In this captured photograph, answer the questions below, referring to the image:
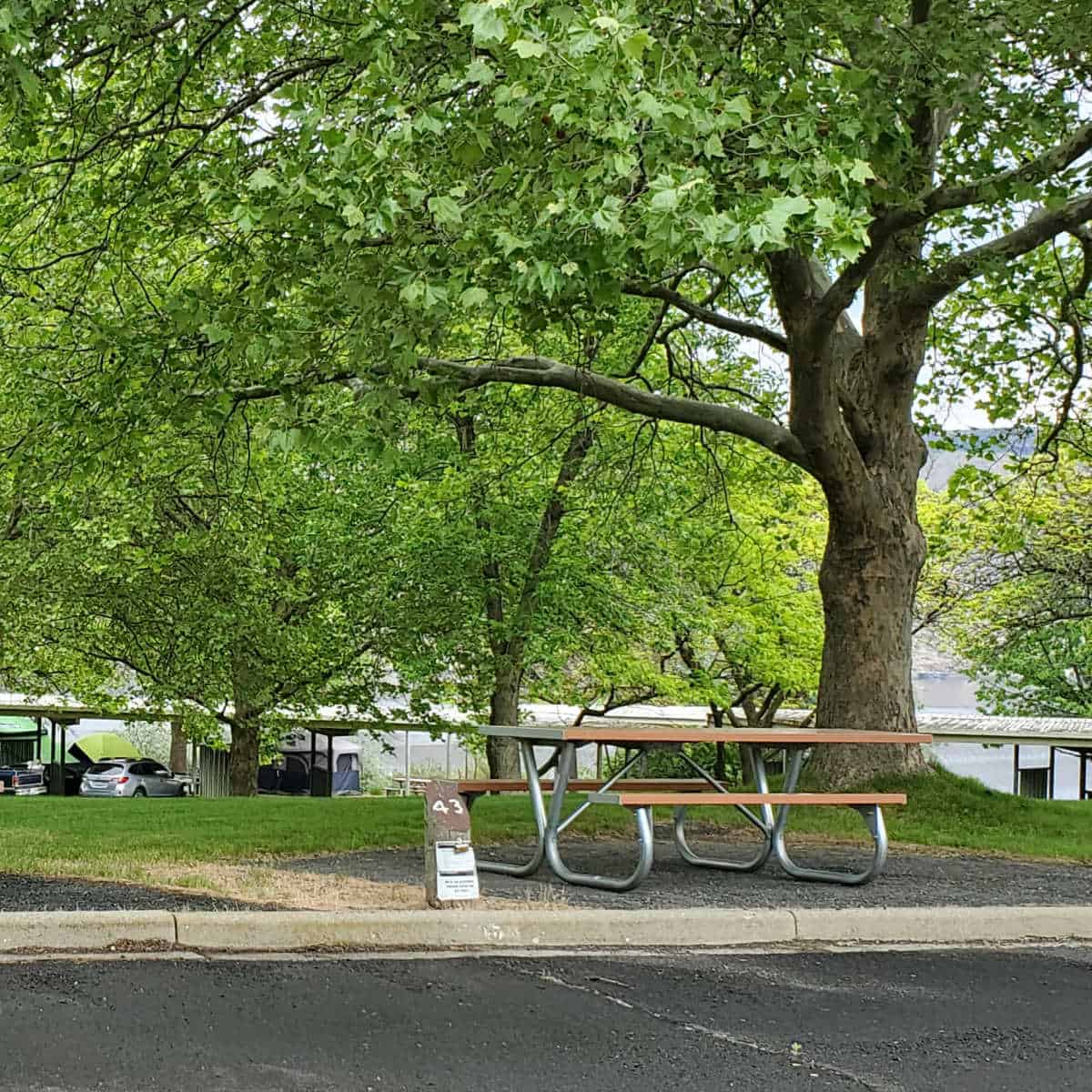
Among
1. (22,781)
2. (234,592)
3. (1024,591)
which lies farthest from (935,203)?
(22,781)

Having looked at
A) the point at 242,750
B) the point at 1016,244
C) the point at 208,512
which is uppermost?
the point at 1016,244

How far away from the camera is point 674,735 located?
26.3ft

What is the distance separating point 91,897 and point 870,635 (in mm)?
7958

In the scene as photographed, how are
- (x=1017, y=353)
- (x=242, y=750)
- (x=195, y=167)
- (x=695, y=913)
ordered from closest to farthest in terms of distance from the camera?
(x=695, y=913) → (x=195, y=167) → (x=1017, y=353) → (x=242, y=750)

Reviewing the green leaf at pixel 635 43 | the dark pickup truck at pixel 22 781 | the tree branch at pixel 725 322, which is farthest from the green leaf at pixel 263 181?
the dark pickup truck at pixel 22 781

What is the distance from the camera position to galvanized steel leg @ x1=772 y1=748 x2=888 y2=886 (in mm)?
8656

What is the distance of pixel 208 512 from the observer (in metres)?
18.5

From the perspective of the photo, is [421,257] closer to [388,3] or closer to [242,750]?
[388,3]

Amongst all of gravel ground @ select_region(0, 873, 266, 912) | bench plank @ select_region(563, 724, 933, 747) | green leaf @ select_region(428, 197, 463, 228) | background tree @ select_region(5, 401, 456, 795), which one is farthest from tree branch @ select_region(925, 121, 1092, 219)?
background tree @ select_region(5, 401, 456, 795)

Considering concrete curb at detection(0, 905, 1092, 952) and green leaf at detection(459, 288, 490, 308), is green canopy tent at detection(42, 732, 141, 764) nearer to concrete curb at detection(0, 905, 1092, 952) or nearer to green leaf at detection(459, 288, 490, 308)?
concrete curb at detection(0, 905, 1092, 952)

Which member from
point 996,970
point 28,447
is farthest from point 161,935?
point 28,447

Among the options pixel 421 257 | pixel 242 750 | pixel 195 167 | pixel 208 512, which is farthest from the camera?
pixel 242 750

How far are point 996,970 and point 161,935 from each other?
385 centimetres

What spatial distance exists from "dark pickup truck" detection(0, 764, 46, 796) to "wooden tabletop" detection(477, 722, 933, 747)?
35399 mm
